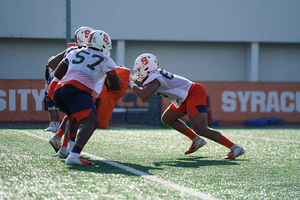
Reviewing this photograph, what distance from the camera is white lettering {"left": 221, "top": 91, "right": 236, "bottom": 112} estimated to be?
15.3 m

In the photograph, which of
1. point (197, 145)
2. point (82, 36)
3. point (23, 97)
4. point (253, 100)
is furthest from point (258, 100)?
point (82, 36)

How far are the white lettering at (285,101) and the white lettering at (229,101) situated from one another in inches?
80.1

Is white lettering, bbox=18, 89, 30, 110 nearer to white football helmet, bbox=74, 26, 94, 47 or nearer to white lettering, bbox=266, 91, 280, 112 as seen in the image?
white football helmet, bbox=74, 26, 94, 47

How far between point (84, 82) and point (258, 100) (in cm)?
1209

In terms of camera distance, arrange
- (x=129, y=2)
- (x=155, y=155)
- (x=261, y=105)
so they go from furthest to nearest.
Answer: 1. (x=129, y=2)
2. (x=261, y=105)
3. (x=155, y=155)

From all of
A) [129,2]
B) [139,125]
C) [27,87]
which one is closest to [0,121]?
[27,87]

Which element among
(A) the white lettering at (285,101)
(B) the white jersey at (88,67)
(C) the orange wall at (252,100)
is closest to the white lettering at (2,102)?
(C) the orange wall at (252,100)

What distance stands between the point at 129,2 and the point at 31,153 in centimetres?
1494

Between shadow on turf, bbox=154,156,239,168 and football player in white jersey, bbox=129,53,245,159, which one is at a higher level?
football player in white jersey, bbox=129,53,245,159

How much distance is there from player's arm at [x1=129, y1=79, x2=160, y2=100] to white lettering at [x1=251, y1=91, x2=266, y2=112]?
10.5m

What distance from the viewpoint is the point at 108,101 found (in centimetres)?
531

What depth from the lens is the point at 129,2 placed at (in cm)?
1941

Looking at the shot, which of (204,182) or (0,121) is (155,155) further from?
(0,121)

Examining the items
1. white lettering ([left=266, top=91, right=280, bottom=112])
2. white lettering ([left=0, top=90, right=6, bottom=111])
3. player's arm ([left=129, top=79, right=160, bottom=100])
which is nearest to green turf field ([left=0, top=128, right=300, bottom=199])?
player's arm ([left=129, top=79, right=160, bottom=100])
